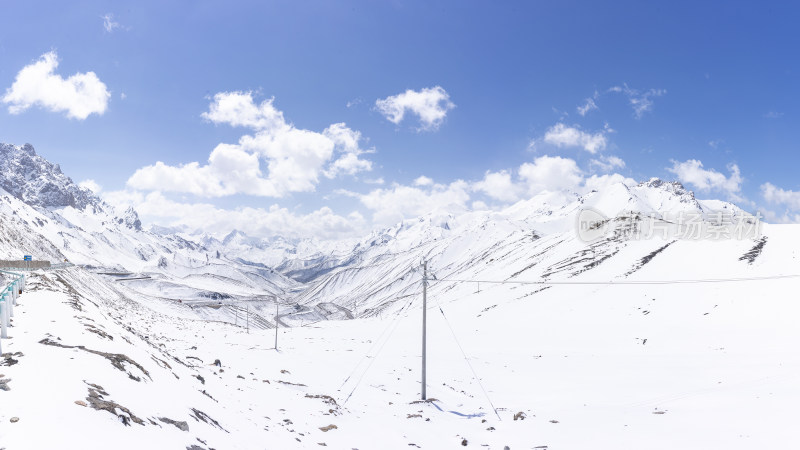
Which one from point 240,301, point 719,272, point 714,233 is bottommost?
point 240,301

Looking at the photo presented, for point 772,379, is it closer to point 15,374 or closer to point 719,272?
point 15,374

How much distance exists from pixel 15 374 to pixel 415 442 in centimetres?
1383

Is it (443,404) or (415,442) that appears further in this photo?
(443,404)

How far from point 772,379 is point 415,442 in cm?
1987

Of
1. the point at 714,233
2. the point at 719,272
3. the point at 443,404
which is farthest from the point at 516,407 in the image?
the point at 714,233

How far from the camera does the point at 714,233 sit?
3378 inches

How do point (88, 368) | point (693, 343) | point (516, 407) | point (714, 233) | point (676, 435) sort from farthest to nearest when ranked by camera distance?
point (714, 233) → point (693, 343) → point (516, 407) → point (676, 435) → point (88, 368)

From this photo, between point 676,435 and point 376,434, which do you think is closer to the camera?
point 676,435

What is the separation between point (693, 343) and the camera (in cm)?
3934

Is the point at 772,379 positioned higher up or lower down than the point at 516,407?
higher up

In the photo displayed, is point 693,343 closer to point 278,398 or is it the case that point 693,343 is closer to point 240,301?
point 278,398

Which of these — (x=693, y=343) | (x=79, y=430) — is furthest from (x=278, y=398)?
(x=693, y=343)

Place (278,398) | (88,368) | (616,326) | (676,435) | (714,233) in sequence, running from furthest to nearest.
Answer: (714,233), (616,326), (278,398), (676,435), (88,368)

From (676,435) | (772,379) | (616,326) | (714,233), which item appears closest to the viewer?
(676,435)
